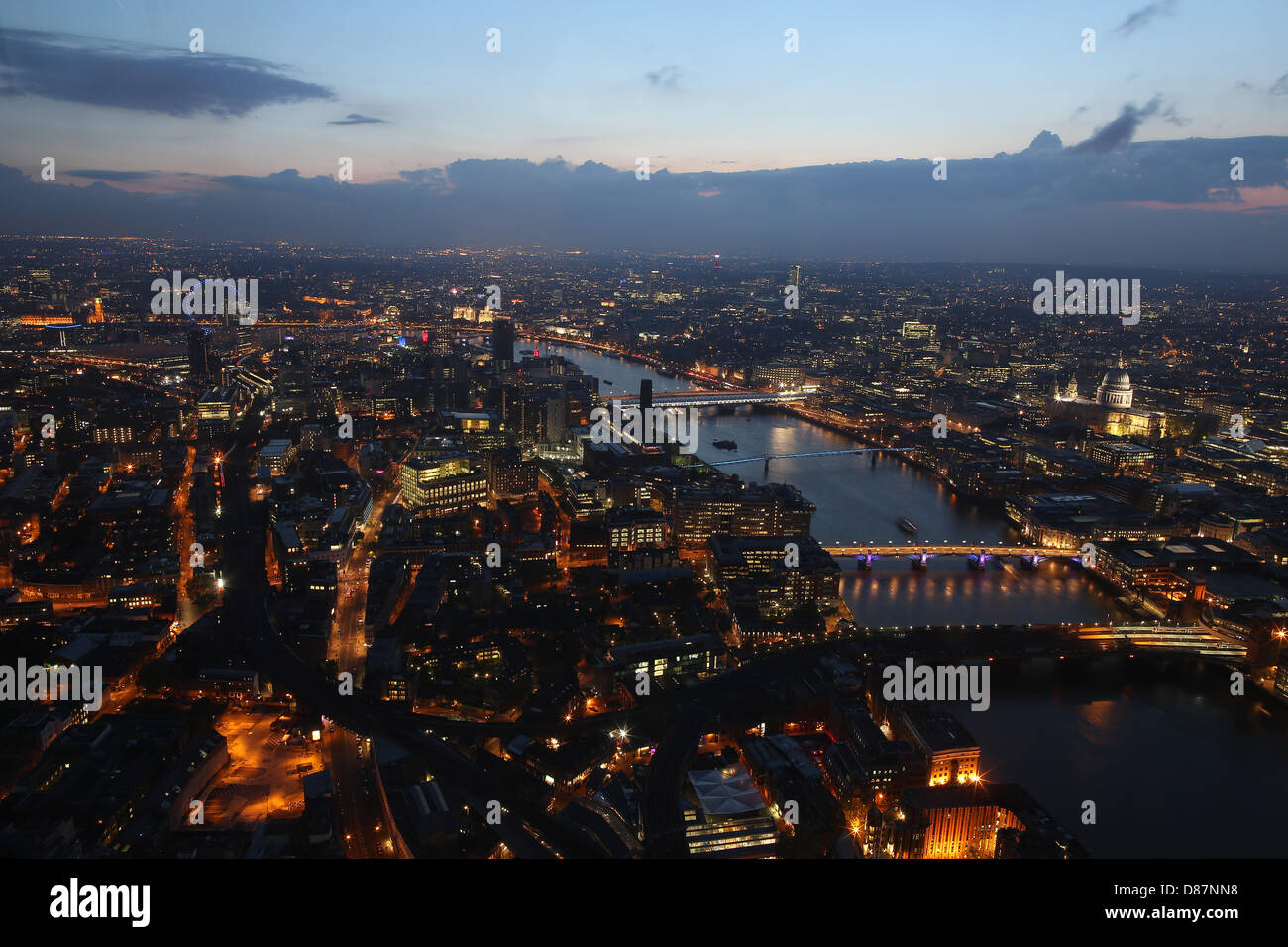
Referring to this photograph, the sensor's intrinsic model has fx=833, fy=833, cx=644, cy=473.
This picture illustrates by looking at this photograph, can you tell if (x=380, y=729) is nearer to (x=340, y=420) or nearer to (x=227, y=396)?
(x=340, y=420)

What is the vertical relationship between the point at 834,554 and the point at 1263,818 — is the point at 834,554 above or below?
above

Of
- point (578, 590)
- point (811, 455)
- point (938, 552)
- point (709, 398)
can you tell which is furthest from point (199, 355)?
point (938, 552)

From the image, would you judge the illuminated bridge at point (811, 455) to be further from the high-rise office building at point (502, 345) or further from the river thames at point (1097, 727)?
the high-rise office building at point (502, 345)

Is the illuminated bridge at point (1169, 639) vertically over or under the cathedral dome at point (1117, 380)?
under

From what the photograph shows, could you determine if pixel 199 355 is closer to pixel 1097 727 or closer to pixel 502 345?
pixel 502 345

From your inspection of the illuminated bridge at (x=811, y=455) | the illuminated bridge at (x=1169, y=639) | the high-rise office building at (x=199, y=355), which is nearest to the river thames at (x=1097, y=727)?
the illuminated bridge at (x=1169, y=639)

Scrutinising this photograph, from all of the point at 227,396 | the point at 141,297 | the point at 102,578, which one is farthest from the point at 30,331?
the point at 102,578

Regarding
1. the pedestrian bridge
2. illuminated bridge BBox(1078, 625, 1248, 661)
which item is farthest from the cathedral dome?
illuminated bridge BBox(1078, 625, 1248, 661)
